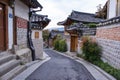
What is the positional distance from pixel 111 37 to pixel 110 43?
0.34 m

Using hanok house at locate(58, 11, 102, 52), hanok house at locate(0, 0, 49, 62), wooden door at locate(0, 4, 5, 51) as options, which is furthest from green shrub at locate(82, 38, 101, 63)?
hanok house at locate(58, 11, 102, 52)

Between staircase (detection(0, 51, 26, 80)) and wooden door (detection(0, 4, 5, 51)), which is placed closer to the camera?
staircase (detection(0, 51, 26, 80))

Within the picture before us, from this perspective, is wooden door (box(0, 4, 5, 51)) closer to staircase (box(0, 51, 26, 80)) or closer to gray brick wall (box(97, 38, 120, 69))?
staircase (box(0, 51, 26, 80))

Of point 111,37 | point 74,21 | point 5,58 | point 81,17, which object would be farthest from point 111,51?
point 81,17

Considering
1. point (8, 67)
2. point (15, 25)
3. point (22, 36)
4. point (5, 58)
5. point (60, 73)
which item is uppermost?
point (15, 25)

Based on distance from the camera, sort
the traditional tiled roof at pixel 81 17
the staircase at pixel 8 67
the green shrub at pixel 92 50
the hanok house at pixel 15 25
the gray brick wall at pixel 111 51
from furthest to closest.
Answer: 1. the traditional tiled roof at pixel 81 17
2. the green shrub at pixel 92 50
3. the hanok house at pixel 15 25
4. the gray brick wall at pixel 111 51
5. the staircase at pixel 8 67

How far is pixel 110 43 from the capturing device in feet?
34.7

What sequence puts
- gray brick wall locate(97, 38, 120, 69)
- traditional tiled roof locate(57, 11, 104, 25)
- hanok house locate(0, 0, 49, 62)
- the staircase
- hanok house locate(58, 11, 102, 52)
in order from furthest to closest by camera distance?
1. traditional tiled roof locate(57, 11, 104, 25)
2. hanok house locate(58, 11, 102, 52)
3. hanok house locate(0, 0, 49, 62)
4. gray brick wall locate(97, 38, 120, 69)
5. the staircase

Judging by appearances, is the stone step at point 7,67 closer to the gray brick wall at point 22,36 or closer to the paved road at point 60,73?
the paved road at point 60,73

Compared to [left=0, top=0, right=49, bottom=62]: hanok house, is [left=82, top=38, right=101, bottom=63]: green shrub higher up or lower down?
lower down

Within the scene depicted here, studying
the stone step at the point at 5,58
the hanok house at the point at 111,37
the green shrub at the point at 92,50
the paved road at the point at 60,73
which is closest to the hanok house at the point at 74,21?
the green shrub at the point at 92,50

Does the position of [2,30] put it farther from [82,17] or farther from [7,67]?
[82,17]

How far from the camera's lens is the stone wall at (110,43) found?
9234 mm

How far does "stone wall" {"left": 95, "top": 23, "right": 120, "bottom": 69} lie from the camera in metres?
9.23
